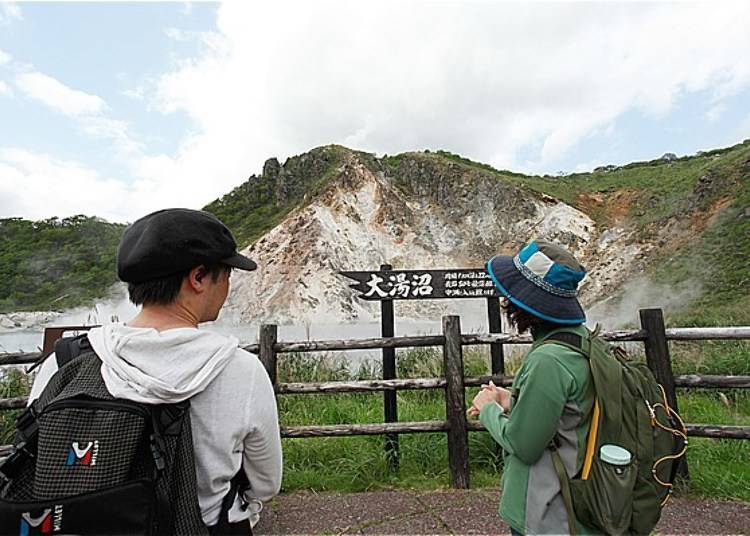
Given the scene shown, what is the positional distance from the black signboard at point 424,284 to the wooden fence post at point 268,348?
33.1 inches

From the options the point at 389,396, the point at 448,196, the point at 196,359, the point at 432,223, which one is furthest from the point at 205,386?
the point at 448,196

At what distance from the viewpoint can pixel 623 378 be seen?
5.06ft

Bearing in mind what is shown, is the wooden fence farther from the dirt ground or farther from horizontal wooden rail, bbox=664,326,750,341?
the dirt ground

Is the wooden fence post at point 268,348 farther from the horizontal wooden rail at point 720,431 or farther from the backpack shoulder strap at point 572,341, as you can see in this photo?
the horizontal wooden rail at point 720,431

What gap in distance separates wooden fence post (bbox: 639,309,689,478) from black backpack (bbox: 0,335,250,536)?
12.2 feet

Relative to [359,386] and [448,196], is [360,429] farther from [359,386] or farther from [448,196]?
[448,196]

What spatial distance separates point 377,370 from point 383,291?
3741 mm

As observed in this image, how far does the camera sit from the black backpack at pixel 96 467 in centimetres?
95

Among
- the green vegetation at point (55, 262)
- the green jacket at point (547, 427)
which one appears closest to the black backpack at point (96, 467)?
the green jacket at point (547, 427)

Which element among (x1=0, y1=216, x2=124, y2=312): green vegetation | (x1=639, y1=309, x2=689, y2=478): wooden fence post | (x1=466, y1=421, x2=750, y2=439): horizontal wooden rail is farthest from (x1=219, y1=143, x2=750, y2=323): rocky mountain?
(x1=466, y1=421, x2=750, y2=439): horizontal wooden rail

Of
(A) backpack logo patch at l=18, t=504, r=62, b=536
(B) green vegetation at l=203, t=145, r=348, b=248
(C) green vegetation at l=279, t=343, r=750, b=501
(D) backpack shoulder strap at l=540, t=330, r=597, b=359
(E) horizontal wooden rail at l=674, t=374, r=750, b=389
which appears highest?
(B) green vegetation at l=203, t=145, r=348, b=248

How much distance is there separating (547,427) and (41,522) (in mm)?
1262

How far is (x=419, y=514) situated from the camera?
11.1ft

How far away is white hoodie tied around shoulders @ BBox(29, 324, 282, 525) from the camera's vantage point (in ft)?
3.42
